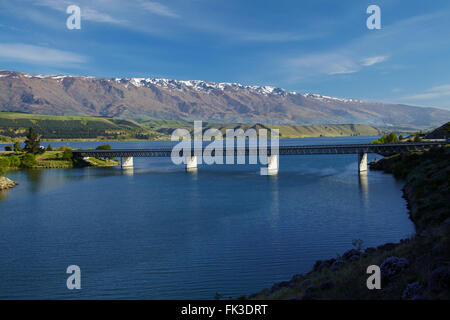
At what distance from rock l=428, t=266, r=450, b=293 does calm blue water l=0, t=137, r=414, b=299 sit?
579 inches

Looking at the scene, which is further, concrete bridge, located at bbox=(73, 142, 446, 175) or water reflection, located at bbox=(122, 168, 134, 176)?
water reflection, located at bbox=(122, 168, 134, 176)

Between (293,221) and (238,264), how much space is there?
65.9ft

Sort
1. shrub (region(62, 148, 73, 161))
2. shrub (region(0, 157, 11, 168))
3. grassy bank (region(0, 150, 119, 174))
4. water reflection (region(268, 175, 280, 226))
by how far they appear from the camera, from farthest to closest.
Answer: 1. shrub (region(62, 148, 73, 161))
2. grassy bank (region(0, 150, 119, 174))
3. shrub (region(0, 157, 11, 168))
4. water reflection (region(268, 175, 280, 226))

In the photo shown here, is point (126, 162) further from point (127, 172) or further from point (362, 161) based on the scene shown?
point (362, 161)

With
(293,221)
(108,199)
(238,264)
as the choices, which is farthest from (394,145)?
(238,264)

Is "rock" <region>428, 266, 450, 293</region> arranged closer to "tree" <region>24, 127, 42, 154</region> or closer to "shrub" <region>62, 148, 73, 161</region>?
"shrub" <region>62, 148, 73, 161</region>

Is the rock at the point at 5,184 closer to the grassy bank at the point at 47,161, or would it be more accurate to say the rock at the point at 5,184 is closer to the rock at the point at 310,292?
the grassy bank at the point at 47,161

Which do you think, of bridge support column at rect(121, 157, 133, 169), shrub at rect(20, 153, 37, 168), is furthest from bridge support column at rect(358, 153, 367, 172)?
shrub at rect(20, 153, 37, 168)

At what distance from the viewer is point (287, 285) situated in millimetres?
27172

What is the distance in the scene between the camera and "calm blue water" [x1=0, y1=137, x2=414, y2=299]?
31969mm

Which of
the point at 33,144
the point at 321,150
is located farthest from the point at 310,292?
the point at 33,144

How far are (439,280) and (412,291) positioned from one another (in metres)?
1.41

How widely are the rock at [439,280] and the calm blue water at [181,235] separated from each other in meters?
14.7
